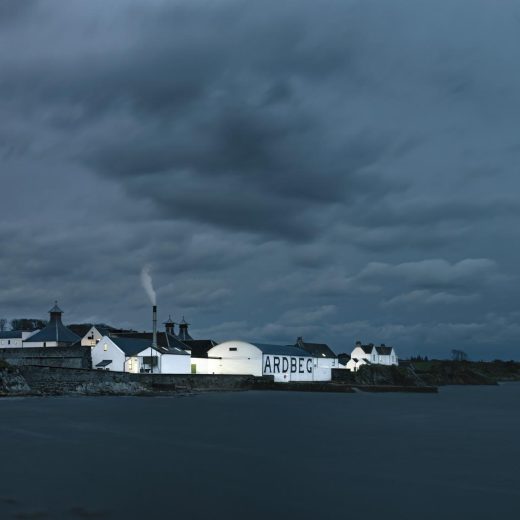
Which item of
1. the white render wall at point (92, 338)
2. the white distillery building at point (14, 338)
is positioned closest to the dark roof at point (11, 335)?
the white distillery building at point (14, 338)

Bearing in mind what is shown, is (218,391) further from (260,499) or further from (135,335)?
(260,499)

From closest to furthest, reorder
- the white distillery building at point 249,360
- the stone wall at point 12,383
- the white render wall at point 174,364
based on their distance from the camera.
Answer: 1. the stone wall at point 12,383
2. the white render wall at point 174,364
3. the white distillery building at point 249,360

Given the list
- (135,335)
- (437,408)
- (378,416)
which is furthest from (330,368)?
(378,416)

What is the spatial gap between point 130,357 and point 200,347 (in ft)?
66.2

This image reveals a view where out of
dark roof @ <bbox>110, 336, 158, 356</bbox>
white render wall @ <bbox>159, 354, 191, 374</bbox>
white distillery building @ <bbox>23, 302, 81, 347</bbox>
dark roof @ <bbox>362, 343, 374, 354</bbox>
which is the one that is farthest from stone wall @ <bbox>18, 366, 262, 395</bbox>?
dark roof @ <bbox>362, 343, 374, 354</bbox>

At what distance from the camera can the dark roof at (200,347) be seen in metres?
90.8

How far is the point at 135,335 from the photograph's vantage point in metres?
92.5

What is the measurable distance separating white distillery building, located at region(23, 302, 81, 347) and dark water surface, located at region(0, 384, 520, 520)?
48.3 metres

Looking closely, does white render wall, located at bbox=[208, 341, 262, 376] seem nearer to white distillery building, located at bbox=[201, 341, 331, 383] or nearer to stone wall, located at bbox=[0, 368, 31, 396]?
white distillery building, located at bbox=[201, 341, 331, 383]

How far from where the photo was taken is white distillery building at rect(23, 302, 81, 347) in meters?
88.7

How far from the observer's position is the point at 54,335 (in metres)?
89.5

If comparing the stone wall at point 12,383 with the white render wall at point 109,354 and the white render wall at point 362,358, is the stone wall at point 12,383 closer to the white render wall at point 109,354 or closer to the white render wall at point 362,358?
the white render wall at point 109,354

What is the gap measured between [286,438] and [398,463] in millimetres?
8166

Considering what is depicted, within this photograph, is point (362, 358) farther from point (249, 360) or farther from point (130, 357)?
point (130, 357)
